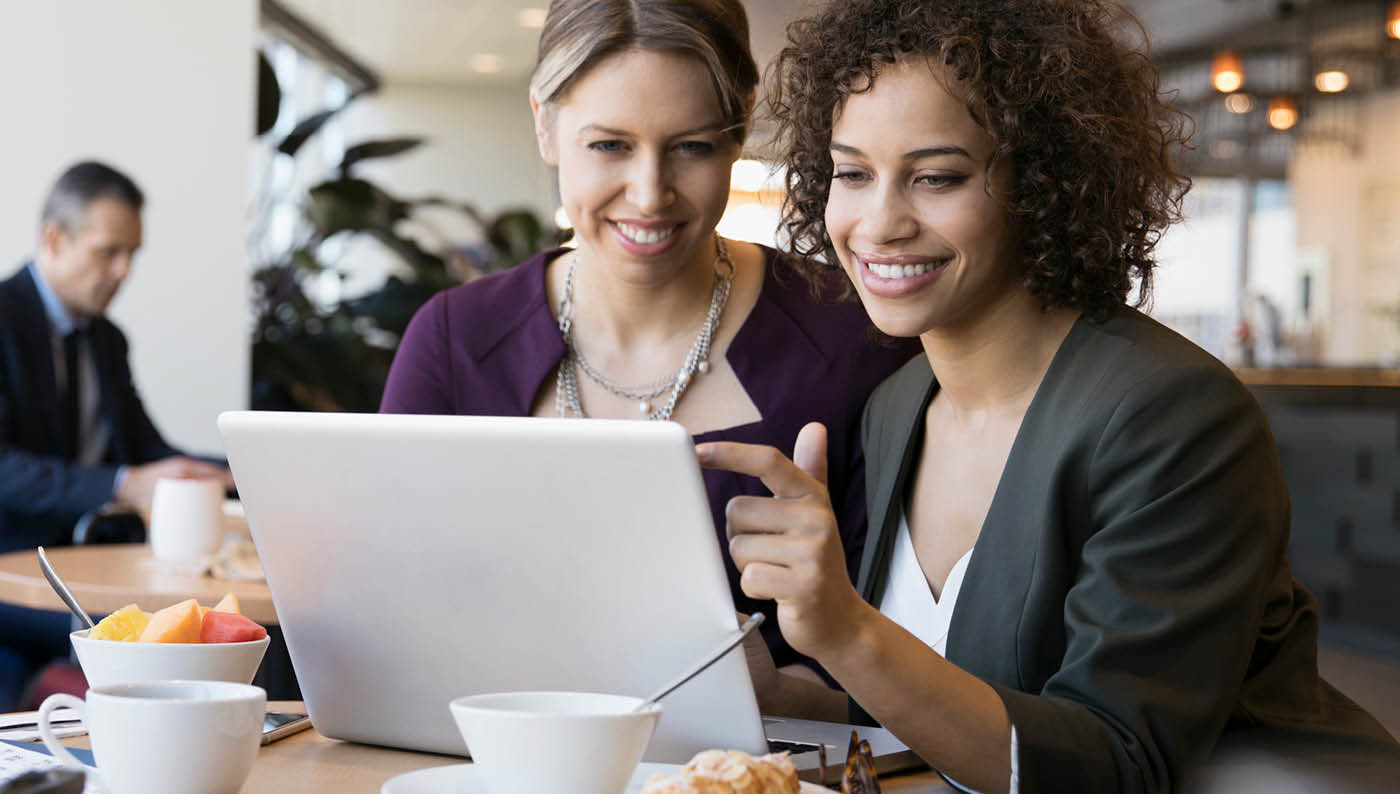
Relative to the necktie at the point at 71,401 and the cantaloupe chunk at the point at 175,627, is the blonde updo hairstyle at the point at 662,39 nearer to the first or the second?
the cantaloupe chunk at the point at 175,627

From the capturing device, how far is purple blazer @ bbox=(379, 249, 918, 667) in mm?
1753

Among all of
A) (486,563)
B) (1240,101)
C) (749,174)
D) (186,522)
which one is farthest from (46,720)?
(1240,101)

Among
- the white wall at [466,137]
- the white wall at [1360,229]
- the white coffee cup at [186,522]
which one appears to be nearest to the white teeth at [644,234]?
the white coffee cup at [186,522]

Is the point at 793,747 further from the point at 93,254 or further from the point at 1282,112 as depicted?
the point at 1282,112

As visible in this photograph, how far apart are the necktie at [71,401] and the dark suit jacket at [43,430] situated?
3 centimetres

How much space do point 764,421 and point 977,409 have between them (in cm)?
42

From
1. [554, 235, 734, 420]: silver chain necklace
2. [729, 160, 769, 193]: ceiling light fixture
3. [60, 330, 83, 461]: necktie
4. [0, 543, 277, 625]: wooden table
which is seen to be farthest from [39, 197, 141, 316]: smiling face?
[554, 235, 734, 420]: silver chain necklace

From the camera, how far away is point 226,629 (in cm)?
98

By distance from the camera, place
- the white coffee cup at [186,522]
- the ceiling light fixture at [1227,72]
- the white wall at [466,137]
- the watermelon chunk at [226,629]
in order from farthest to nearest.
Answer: the white wall at [466,137], the ceiling light fixture at [1227,72], the white coffee cup at [186,522], the watermelon chunk at [226,629]

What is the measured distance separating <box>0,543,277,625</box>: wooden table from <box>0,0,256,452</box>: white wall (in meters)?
1.82

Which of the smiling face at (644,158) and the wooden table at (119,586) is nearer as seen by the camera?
the smiling face at (644,158)

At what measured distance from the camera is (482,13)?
9031 mm

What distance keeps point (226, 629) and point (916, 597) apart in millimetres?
657

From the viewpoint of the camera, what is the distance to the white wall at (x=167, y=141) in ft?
12.4
